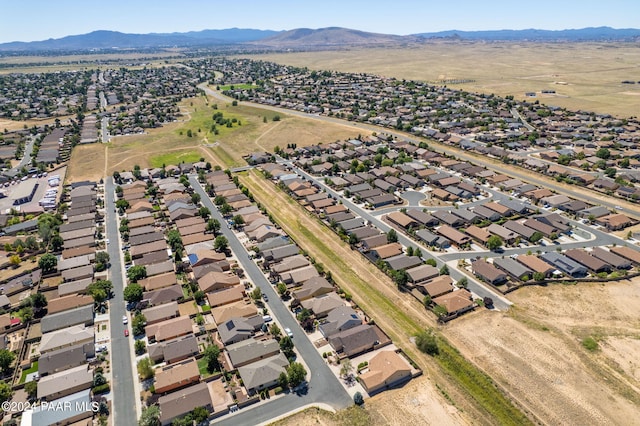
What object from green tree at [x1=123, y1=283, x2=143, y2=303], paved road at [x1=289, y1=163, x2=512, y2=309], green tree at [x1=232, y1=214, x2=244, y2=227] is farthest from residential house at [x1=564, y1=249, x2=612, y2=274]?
green tree at [x1=123, y1=283, x2=143, y2=303]

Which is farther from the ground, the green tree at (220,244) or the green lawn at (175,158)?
the green lawn at (175,158)

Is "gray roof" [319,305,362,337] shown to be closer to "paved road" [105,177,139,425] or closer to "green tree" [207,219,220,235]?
"paved road" [105,177,139,425]

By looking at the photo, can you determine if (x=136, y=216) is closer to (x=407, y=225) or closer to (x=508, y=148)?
(x=407, y=225)

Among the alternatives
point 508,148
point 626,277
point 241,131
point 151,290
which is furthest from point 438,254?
point 241,131

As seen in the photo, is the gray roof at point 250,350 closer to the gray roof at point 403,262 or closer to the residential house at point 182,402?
the residential house at point 182,402

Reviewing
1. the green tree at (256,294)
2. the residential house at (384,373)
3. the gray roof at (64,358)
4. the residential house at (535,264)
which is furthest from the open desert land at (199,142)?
the residential house at (384,373)

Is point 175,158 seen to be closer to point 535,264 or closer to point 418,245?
point 418,245
